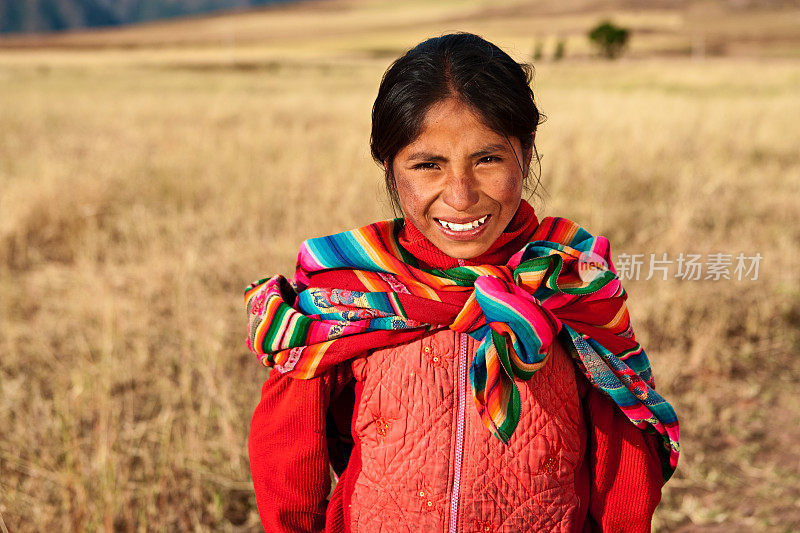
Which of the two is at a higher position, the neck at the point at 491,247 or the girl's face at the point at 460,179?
the girl's face at the point at 460,179

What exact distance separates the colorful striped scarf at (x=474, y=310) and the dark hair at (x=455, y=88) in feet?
0.66

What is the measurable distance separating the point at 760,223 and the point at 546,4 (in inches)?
3133

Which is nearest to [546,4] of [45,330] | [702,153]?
[702,153]

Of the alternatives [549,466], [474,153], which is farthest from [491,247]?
[549,466]

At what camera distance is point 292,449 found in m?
1.28

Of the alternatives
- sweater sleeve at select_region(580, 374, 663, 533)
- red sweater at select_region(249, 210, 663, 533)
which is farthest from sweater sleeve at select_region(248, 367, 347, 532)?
sweater sleeve at select_region(580, 374, 663, 533)

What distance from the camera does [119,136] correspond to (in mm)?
8477

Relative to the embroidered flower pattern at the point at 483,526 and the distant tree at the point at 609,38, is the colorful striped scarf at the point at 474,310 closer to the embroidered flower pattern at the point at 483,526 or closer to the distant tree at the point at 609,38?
the embroidered flower pattern at the point at 483,526

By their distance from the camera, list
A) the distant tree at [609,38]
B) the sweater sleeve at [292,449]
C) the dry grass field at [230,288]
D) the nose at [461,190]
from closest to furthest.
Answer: the nose at [461,190]
the sweater sleeve at [292,449]
the dry grass field at [230,288]
the distant tree at [609,38]

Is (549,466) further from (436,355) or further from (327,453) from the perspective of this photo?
(327,453)

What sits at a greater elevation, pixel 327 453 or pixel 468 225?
pixel 468 225

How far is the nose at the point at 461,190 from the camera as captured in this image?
1148 mm

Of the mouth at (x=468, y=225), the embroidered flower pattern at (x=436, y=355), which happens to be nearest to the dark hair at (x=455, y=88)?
the mouth at (x=468, y=225)

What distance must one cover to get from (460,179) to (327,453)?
1.98 feet
